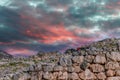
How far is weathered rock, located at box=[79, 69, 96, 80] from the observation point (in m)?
12.4

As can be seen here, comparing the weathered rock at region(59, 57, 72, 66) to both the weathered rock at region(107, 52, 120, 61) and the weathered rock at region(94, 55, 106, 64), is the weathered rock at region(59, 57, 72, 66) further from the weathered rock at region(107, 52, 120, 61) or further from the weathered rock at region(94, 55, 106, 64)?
the weathered rock at region(107, 52, 120, 61)

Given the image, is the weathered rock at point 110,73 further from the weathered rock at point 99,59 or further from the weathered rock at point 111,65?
the weathered rock at point 99,59

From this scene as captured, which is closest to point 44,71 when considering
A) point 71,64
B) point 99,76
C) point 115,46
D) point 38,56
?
point 71,64

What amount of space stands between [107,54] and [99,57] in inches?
15.0

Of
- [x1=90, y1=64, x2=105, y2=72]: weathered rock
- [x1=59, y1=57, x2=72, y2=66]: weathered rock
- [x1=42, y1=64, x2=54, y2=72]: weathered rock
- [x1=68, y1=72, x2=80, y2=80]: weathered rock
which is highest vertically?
[x1=59, y1=57, x2=72, y2=66]: weathered rock

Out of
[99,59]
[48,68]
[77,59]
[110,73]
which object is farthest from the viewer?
[48,68]

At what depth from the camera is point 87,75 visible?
40.7ft

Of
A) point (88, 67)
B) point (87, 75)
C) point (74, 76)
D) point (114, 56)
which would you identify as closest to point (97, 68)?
point (88, 67)

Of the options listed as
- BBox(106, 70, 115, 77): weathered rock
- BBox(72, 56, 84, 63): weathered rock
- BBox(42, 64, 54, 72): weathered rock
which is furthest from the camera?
BBox(42, 64, 54, 72): weathered rock

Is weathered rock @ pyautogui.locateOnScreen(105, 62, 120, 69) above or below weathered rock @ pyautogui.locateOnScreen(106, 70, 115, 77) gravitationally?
above

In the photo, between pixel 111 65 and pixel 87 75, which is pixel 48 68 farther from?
pixel 111 65

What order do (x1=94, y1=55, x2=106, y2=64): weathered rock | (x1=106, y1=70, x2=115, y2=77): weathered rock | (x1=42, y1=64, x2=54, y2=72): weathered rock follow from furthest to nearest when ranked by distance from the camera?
(x1=42, y1=64, x2=54, y2=72): weathered rock
(x1=94, y1=55, x2=106, y2=64): weathered rock
(x1=106, y1=70, x2=115, y2=77): weathered rock

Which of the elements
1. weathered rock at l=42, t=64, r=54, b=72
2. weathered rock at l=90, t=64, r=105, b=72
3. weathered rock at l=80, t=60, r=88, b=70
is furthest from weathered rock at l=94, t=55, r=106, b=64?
weathered rock at l=42, t=64, r=54, b=72

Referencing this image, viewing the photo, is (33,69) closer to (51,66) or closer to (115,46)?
(51,66)
